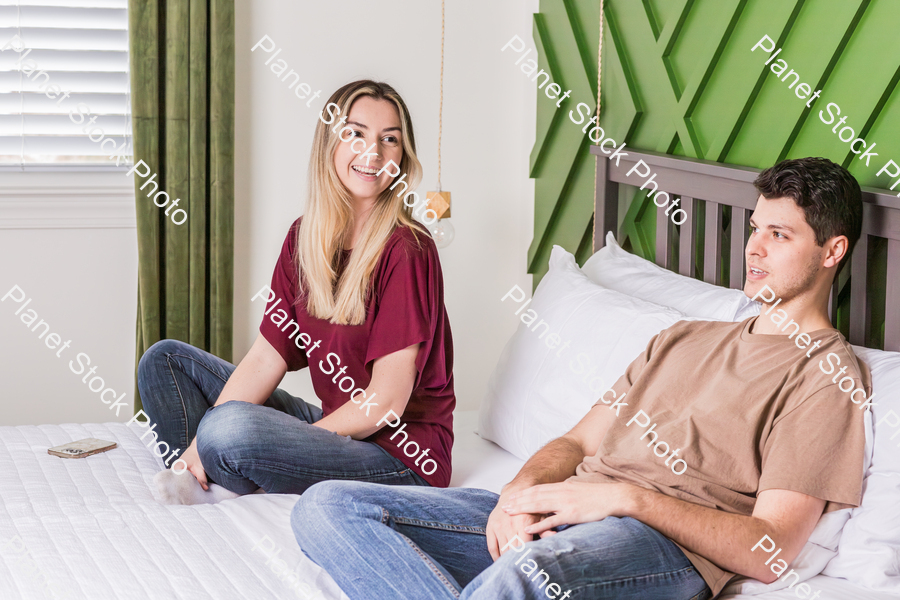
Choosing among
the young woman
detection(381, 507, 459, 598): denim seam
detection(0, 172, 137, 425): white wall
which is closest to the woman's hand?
the young woman

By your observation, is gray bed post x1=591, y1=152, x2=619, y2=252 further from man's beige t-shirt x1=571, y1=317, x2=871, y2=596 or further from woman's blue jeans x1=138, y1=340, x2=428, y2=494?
woman's blue jeans x1=138, y1=340, x2=428, y2=494

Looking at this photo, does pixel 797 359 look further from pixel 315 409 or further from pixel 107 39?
pixel 107 39

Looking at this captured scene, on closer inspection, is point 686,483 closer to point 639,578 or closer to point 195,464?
point 639,578

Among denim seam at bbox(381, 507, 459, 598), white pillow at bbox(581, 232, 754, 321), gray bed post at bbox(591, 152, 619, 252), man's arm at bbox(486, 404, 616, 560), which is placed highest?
gray bed post at bbox(591, 152, 619, 252)

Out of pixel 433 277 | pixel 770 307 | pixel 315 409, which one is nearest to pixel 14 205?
pixel 315 409

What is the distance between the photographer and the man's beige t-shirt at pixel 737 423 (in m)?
1.22

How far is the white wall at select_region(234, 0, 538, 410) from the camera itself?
263cm

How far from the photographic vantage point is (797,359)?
1.33m

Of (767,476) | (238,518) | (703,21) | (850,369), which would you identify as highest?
(703,21)

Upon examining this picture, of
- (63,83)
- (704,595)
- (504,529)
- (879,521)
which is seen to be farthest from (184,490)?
(63,83)

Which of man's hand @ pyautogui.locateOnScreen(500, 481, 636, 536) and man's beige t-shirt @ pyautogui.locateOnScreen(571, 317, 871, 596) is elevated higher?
man's beige t-shirt @ pyautogui.locateOnScreen(571, 317, 871, 596)

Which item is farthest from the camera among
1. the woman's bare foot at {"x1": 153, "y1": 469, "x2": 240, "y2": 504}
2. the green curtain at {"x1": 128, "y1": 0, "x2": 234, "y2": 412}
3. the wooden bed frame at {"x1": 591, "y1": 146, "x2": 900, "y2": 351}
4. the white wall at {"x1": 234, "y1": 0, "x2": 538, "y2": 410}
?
the white wall at {"x1": 234, "y1": 0, "x2": 538, "y2": 410}

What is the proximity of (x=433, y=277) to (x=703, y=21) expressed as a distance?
0.86m

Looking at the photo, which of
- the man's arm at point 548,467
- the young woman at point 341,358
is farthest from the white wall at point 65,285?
the man's arm at point 548,467
